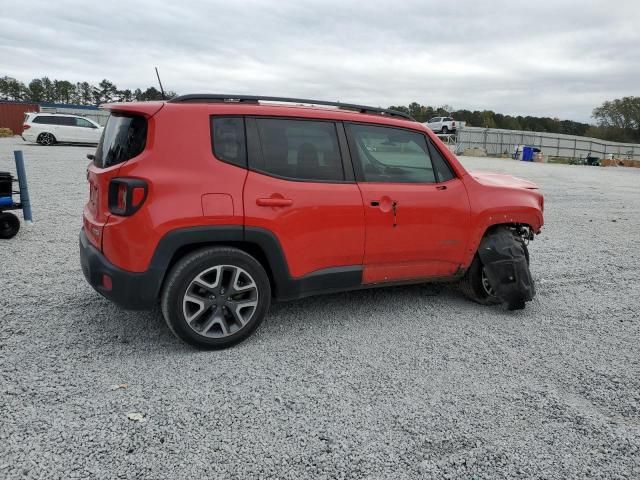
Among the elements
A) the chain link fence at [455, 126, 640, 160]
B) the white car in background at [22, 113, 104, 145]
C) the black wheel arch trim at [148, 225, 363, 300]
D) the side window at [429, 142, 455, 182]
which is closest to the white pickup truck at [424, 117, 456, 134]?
the chain link fence at [455, 126, 640, 160]

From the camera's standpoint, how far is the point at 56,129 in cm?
2455

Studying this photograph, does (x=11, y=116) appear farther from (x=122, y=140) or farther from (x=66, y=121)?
(x=122, y=140)

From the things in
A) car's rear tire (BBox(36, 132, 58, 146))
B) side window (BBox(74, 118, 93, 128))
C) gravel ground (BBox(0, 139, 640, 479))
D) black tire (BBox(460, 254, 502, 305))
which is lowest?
gravel ground (BBox(0, 139, 640, 479))

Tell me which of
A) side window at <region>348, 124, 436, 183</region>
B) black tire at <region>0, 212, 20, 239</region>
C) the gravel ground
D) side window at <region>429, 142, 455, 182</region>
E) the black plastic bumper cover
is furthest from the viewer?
black tire at <region>0, 212, 20, 239</region>

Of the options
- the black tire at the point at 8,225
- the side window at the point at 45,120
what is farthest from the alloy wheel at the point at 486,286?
the side window at the point at 45,120

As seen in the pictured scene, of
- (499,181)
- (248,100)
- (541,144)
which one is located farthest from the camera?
(541,144)

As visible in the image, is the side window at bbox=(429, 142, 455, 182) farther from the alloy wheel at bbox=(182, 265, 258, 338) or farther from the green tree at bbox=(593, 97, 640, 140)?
the green tree at bbox=(593, 97, 640, 140)

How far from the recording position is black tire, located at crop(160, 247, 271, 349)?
10.6 ft

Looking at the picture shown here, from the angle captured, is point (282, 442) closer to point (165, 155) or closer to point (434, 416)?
point (434, 416)

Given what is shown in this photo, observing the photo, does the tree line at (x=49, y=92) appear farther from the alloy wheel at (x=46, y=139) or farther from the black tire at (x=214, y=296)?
the black tire at (x=214, y=296)

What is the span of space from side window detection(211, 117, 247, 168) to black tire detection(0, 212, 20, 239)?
175 inches

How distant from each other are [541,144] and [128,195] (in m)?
59.9

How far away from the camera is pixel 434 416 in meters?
2.76

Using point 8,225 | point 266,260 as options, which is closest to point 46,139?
point 8,225
